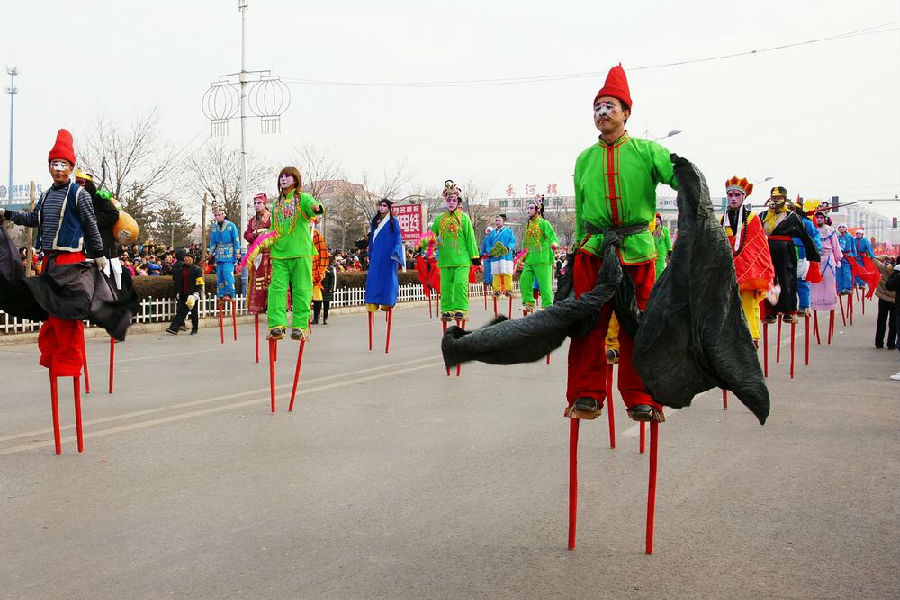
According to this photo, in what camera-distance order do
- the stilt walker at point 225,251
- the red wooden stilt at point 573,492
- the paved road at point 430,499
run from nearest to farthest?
the paved road at point 430,499 < the red wooden stilt at point 573,492 < the stilt walker at point 225,251

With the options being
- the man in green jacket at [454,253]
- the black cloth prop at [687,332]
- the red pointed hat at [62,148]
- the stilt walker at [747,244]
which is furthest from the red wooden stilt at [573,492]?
the man in green jacket at [454,253]

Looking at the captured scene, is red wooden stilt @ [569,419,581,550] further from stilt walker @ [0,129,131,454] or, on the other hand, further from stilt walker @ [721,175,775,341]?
stilt walker @ [721,175,775,341]

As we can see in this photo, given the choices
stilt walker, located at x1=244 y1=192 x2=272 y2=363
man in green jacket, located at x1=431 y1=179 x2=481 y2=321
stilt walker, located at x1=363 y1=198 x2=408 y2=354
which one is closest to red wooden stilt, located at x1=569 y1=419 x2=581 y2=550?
stilt walker, located at x1=244 y1=192 x2=272 y2=363

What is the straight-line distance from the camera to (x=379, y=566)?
4.25 meters

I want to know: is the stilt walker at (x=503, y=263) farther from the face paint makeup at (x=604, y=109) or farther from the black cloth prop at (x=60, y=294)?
the face paint makeup at (x=604, y=109)

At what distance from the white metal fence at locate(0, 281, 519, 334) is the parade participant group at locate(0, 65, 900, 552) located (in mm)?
1023

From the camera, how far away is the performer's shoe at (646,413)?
4.71 m

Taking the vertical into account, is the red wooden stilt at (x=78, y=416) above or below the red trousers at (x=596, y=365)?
below

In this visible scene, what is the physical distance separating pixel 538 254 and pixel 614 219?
9322 millimetres

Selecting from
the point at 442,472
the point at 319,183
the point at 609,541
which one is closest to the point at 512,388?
the point at 442,472

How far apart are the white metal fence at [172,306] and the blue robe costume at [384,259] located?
3.41m

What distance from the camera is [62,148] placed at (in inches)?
265

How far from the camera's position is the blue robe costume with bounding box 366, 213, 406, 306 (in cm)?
1305

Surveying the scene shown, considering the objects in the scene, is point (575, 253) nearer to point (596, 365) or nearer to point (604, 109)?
point (596, 365)
